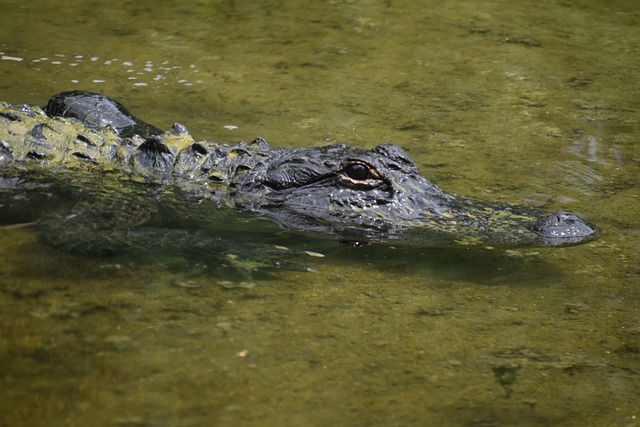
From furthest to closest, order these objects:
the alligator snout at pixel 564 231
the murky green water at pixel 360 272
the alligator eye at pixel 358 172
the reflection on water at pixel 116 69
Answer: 1. the reflection on water at pixel 116 69
2. the alligator eye at pixel 358 172
3. the alligator snout at pixel 564 231
4. the murky green water at pixel 360 272

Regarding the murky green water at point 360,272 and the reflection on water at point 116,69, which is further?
the reflection on water at point 116,69

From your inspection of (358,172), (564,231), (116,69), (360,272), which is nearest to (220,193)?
(358,172)

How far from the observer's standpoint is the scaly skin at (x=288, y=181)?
4797 millimetres

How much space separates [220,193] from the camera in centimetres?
538

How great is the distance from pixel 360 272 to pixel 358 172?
806 millimetres

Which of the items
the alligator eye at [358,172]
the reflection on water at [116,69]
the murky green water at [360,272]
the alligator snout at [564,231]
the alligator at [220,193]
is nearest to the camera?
the murky green water at [360,272]

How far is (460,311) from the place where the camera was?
13.5 ft

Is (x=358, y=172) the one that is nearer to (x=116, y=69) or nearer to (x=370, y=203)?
(x=370, y=203)

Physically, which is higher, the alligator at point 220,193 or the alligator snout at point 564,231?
the alligator snout at point 564,231

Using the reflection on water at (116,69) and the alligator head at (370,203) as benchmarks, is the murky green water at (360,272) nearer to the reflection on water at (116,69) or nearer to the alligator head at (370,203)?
the reflection on water at (116,69)

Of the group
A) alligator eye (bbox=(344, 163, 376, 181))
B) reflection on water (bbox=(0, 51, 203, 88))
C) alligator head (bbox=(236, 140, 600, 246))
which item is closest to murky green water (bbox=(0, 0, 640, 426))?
reflection on water (bbox=(0, 51, 203, 88))

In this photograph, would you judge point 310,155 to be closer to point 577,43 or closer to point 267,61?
point 267,61

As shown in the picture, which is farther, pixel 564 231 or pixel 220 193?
pixel 220 193

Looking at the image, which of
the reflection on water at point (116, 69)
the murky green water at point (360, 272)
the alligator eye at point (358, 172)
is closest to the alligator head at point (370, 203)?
the alligator eye at point (358, 172)
